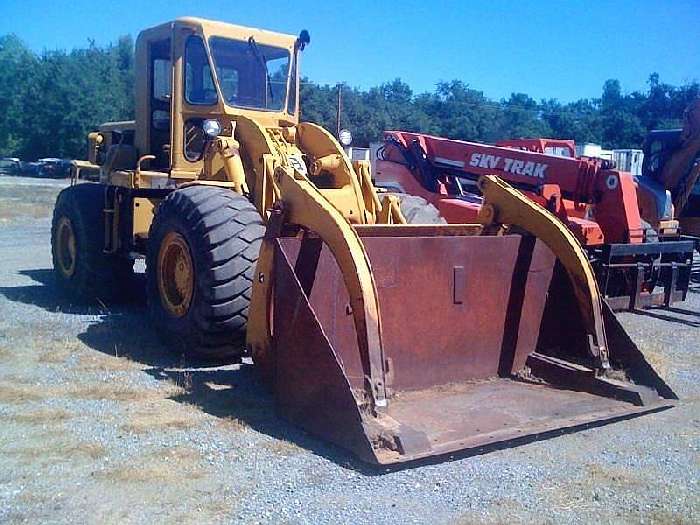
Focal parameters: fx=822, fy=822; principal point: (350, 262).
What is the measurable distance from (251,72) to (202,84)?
547mm

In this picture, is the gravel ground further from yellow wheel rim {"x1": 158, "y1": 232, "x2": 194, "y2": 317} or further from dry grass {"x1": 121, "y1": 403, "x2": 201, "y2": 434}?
yellow wheel rim {"x1": 158, "y1": 232, "x2": 194, "y2": 317}

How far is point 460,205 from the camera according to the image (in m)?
9.97

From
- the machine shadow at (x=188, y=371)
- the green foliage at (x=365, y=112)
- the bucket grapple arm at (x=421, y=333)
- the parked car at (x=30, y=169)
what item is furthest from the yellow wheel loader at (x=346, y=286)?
the parked car at (x=30, y=169)

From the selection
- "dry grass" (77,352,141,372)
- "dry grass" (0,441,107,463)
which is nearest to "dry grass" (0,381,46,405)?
"dry grass" (77,352,141,372)

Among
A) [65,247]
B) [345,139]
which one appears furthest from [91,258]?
[345,139]

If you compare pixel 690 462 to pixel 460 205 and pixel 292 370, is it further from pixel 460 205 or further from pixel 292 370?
pixel 460 205

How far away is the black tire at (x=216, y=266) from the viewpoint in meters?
6.15

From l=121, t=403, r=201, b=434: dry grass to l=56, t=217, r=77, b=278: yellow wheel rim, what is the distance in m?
4.48

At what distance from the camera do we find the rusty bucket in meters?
4.77

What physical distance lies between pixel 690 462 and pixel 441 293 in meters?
1.99

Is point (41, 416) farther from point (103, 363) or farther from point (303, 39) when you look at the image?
point (303, 39)

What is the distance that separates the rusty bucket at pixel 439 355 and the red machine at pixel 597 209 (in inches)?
108

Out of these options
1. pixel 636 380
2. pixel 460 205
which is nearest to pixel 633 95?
pixel 460 205

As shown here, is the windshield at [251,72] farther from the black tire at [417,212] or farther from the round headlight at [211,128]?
the black tire at [417,212]
